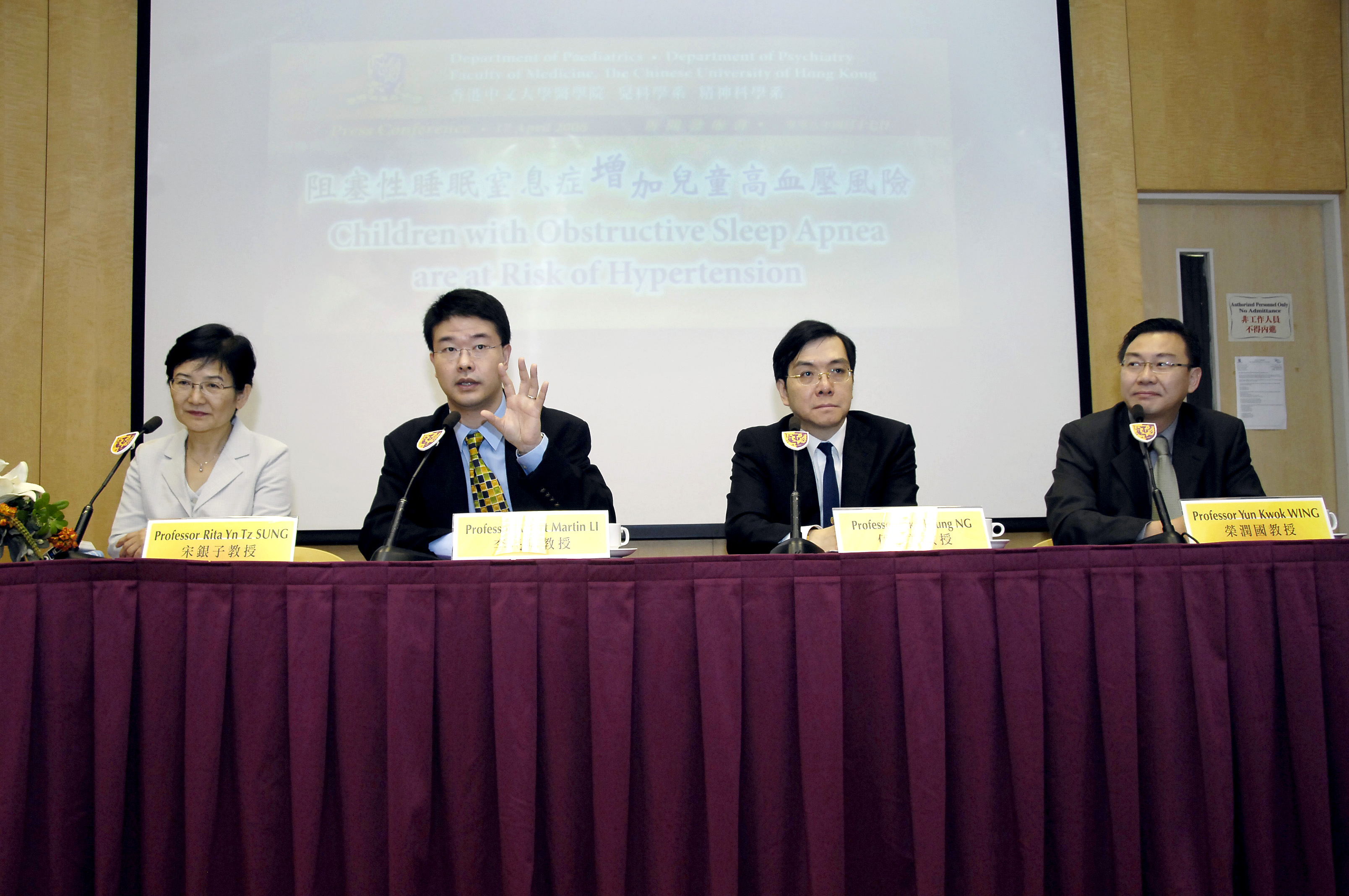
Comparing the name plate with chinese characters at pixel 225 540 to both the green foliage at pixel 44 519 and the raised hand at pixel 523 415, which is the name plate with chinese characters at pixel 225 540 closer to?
the green foliage at pixel 44 519

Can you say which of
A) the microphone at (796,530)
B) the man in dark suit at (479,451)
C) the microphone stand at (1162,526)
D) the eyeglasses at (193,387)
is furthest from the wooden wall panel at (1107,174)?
the eyeglasses at (193,387)

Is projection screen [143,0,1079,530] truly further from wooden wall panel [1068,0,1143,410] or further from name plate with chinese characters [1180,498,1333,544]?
name plate with chinese characters [1180,498,1333,544]

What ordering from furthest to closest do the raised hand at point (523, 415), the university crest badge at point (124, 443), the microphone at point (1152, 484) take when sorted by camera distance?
the raised hand at point (523, 415) → the university crest badge at point (124, 443) → the microphone at point (1152, 484)

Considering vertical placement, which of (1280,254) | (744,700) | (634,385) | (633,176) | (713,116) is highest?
(713,116)

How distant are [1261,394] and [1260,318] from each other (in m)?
0.30

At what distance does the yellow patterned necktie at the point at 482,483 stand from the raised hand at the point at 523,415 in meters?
0.15

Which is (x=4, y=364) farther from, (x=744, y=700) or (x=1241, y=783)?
(x=1241, y=783)

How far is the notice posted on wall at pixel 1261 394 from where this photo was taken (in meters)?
3.23

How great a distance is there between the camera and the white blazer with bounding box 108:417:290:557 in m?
2.18

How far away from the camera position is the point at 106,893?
1173mm

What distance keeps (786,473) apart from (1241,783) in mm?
1144

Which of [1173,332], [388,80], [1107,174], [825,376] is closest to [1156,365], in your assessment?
[1173,332]

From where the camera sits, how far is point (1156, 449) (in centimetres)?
196

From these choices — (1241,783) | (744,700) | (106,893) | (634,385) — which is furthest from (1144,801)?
(634,385)
